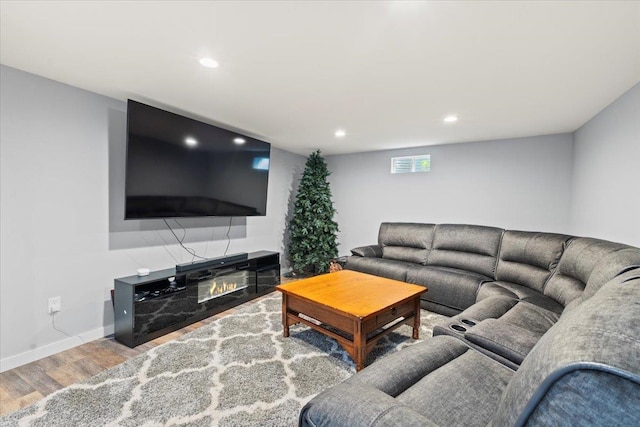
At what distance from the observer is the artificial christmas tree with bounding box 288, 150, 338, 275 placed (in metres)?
4.67

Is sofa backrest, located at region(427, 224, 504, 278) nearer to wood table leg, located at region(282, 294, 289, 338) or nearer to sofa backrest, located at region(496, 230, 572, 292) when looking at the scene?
sofa backrest, located at region(496, 230, 572, 292)

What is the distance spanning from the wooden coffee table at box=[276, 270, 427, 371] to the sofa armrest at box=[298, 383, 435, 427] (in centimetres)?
103

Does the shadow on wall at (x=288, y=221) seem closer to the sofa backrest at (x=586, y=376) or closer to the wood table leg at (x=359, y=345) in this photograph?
the wood table leg at (x=359, y=345)

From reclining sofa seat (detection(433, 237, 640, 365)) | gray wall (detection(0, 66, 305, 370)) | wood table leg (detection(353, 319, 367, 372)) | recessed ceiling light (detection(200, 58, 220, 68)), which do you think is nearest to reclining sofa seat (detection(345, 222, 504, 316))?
reclining sofa seat (detection(433, 237, 640, 365))

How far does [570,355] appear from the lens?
1.70 feet

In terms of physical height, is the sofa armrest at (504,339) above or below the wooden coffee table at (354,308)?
above

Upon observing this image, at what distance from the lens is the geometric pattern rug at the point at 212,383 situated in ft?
5.33

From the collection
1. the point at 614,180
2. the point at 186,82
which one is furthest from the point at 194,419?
the point at 614,180

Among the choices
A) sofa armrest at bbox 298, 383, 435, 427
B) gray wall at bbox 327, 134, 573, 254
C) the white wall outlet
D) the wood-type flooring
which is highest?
gray wall at bbox 327, 134, 573, 254

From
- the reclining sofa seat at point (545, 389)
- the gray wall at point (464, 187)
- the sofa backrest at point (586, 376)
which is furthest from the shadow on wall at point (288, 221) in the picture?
the sofa backrest at point (586, 376)

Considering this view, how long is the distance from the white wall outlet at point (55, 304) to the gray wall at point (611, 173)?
453 cm

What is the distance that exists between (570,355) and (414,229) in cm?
369

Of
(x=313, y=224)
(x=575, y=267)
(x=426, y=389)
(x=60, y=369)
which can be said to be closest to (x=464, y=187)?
(x=575, y=267)

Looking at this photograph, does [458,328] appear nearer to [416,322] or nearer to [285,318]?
[416,322]
